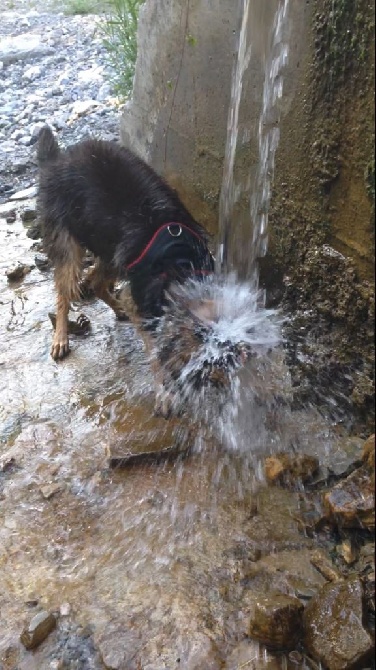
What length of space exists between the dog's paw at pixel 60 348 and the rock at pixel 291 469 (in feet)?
5.45

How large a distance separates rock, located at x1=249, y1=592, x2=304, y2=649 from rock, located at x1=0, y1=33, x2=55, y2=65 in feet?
33.1

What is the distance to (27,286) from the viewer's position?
4.70 metres

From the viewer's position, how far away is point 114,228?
139 inches

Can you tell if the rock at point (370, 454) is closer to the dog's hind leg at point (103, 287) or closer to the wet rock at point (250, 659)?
the wet rock at point (250, 659)

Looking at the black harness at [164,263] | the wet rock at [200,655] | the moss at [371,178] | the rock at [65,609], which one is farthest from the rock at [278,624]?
the black harness at [164,263]

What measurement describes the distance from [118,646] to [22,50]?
10295 mm

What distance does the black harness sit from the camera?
331 centimetres

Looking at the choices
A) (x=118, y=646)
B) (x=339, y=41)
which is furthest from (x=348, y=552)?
(x=339, y=41)

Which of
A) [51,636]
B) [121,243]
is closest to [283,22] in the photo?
[121,243]

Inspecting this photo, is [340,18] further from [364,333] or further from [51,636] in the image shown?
[51,636]

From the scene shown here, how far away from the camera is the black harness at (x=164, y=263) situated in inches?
130

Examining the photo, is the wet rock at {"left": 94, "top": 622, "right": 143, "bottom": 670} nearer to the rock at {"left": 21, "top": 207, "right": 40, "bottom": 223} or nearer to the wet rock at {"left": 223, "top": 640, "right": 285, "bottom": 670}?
the wet rock at {"left": 223, "top": 640, "right": 285, "bottom": 670}

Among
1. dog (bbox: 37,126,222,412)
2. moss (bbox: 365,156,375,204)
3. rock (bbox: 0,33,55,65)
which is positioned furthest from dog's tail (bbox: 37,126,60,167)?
rock (bbox: 0,33,55,65)

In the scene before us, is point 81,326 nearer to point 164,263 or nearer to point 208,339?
point 164,263
